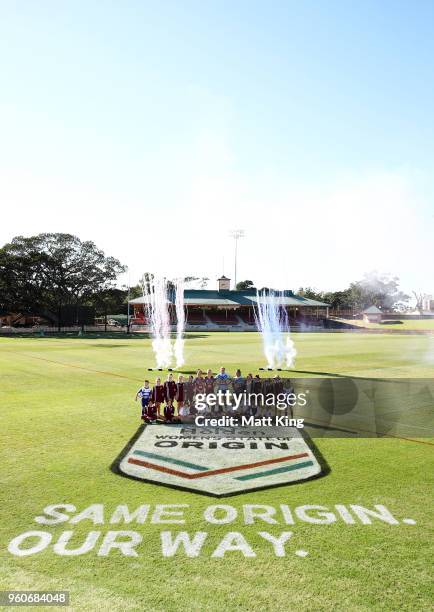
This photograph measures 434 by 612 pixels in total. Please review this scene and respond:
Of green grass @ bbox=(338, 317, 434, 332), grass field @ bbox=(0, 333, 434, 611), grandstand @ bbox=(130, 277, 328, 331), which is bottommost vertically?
grass field @ bbox=(0, 333, 434, 611)

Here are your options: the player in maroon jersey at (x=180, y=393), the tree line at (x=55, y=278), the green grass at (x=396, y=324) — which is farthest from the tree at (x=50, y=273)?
the player in maroon jersey at (x=180, y=393)

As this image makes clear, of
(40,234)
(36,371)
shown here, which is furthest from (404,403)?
(40,234)

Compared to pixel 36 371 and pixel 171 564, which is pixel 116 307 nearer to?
pixel 36 371

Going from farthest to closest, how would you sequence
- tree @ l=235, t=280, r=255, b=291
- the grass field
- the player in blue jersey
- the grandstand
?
1. tree @ l=235, t=280, r=255, b=291
2. the grandstand
3. the player in blue jersey
4. the grass field

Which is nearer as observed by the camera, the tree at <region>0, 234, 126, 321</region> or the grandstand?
the tree at <region>0, 234, 126, 321</region>

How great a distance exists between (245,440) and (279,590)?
8.02m

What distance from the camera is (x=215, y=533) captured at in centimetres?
912

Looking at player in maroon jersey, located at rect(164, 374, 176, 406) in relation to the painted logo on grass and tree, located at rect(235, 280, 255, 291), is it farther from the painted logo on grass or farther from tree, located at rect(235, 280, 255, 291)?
tree, located at rect(235, 280, 255, 291)

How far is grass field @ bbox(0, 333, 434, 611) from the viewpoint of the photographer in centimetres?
733

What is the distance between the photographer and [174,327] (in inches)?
4013

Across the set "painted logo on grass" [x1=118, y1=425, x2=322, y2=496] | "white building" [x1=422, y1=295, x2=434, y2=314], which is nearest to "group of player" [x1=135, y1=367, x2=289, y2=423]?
"painted logo on grass" [x1=118, y1=425, x2=322, y2=496]

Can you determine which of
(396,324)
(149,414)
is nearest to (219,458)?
(149,414)

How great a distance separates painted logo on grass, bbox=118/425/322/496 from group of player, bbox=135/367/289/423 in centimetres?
99

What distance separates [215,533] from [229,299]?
114m
